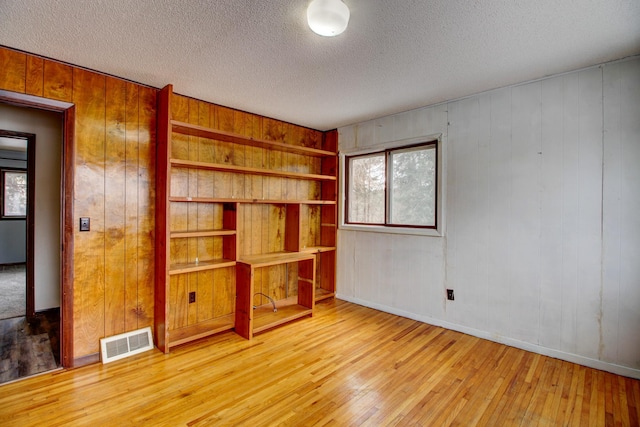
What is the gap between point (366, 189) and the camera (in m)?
4.19

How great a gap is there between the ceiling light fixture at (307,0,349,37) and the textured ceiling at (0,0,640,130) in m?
0.11

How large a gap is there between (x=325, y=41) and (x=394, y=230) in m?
2.33

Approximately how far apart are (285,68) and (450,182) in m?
2.03

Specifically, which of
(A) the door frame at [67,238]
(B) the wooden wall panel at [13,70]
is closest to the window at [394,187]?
(A) the door frame at [67,238]

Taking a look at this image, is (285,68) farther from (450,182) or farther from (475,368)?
(475,368)

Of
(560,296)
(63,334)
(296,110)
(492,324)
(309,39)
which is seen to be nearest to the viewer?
(309,39)

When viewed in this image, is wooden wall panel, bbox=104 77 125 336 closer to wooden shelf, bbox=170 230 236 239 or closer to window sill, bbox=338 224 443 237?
wooden shelf, bbox=170 230 236 239

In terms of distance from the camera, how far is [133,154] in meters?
2.78

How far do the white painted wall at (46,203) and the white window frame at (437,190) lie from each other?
3.57 m

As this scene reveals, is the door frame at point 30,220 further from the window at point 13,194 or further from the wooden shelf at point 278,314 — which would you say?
the window at point 13,194

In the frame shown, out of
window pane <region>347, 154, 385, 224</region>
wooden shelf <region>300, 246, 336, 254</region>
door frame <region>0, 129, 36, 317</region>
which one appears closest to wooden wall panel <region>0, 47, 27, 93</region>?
door frame <region>0, 129, 36, 317</region>

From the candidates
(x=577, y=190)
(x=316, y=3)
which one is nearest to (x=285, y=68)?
(x=316, y=3)

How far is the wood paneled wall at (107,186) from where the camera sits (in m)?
2.43

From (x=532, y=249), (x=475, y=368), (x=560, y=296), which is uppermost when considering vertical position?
(x=532, y=249)
